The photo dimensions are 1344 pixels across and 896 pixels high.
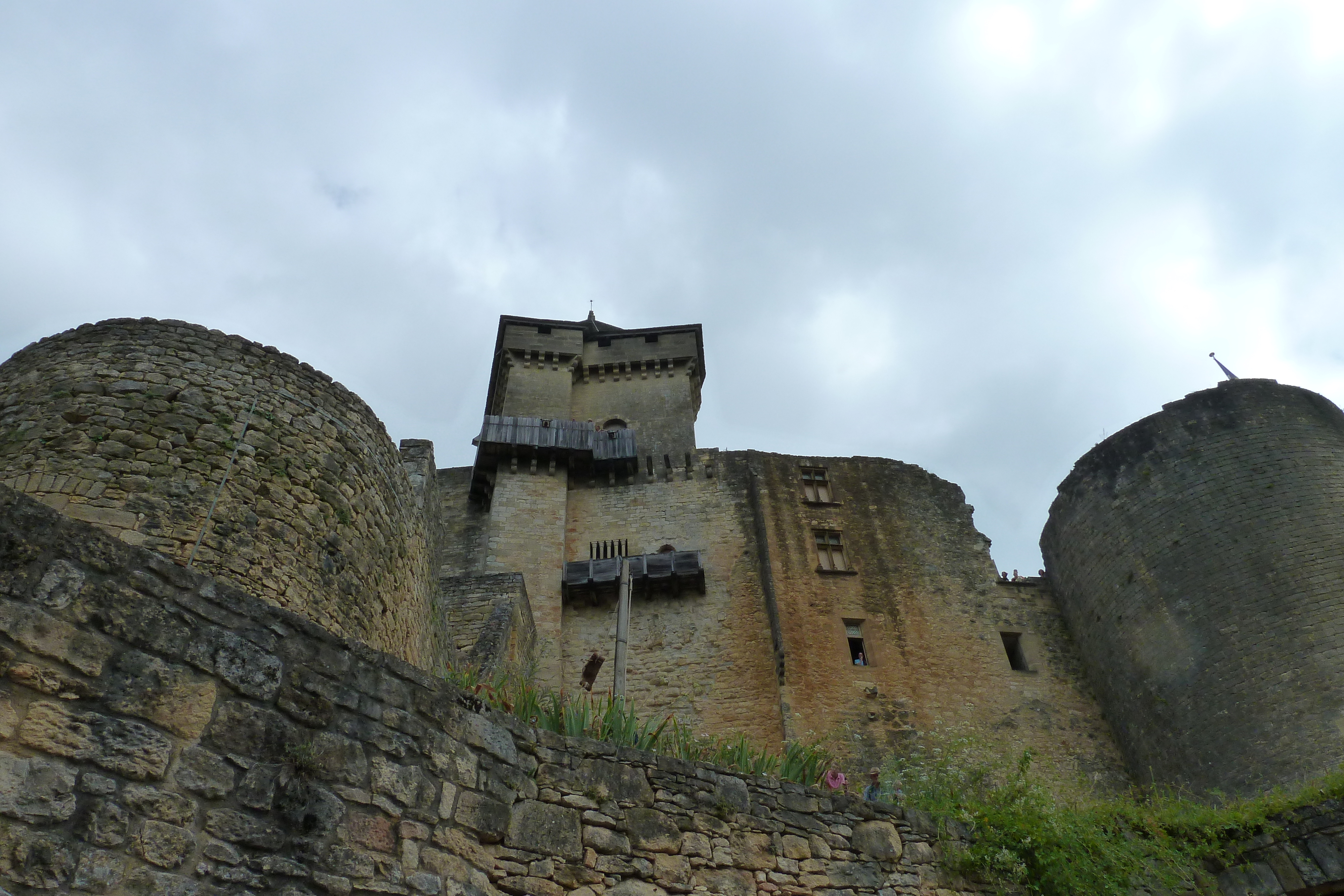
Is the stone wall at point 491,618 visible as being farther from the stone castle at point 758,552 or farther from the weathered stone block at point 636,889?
the weathered stone block at point 636,889

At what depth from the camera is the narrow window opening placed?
17.6 m

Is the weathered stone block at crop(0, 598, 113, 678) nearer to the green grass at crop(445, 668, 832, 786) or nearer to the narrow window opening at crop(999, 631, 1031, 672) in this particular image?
the green grass at crop(445, 668, 832, 786)

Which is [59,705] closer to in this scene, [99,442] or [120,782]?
[120,782]

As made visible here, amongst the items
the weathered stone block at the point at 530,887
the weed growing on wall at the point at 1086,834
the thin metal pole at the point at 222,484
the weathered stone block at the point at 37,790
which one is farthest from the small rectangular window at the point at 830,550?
the weathered stone block at the point at 37,790

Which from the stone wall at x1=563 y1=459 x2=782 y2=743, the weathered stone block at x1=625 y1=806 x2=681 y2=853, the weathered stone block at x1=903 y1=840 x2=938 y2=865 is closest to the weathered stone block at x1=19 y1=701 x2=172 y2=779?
the weathered stone block at x1=625 y1=806 x2=681 y2=853

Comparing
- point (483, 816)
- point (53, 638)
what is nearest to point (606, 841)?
point (483, 816)

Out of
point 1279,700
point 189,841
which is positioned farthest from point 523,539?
point 189,841

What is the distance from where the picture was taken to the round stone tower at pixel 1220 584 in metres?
12.6

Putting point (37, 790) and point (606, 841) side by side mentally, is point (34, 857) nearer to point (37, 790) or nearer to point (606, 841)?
point (37, 790)

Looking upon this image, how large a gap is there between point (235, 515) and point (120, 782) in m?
2.74

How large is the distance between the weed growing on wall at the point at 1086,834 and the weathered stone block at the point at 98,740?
492 cm

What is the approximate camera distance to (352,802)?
157 inches

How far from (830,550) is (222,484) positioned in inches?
580

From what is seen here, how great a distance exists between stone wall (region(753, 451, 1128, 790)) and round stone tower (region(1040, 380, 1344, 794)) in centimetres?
96
